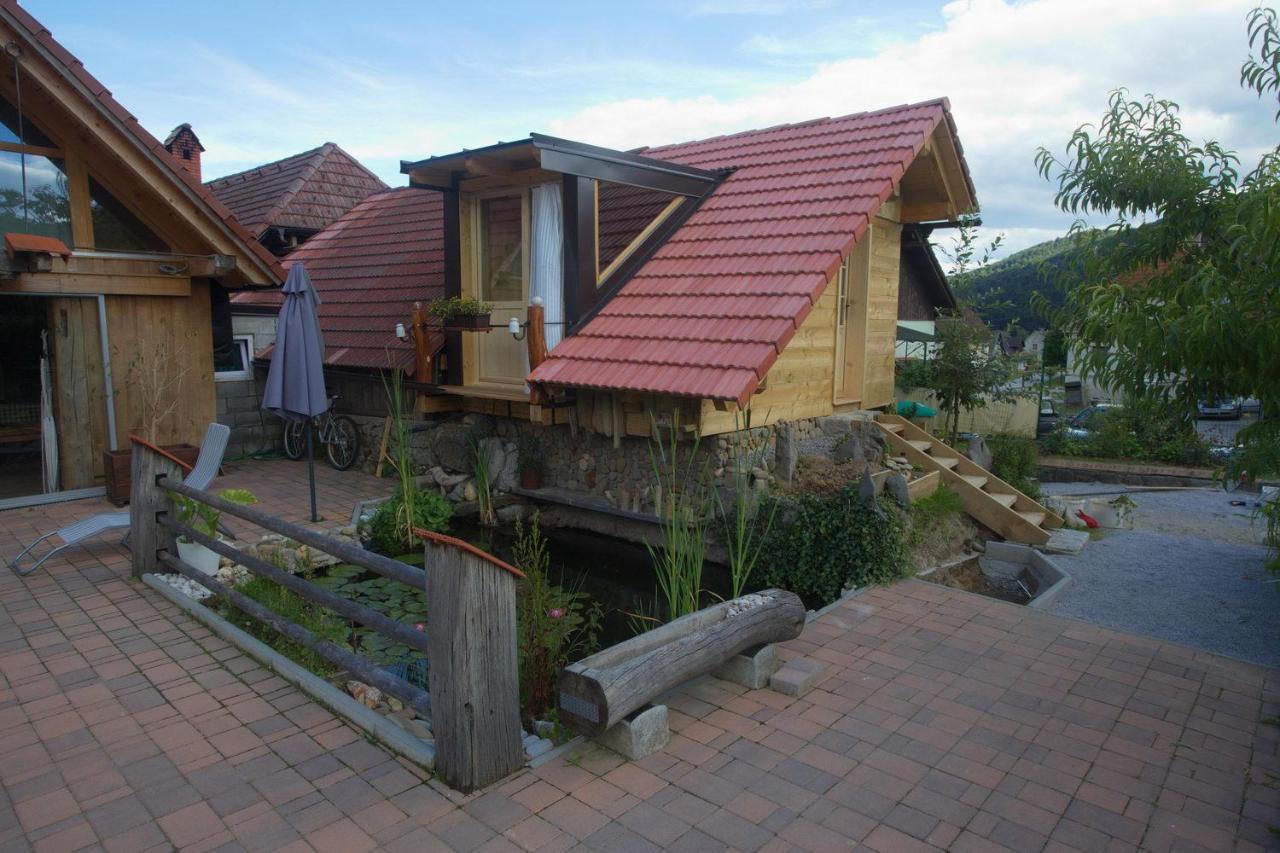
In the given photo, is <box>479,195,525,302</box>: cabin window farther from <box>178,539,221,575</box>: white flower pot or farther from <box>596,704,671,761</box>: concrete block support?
<box>596,704,671,761</box>: concrete block support

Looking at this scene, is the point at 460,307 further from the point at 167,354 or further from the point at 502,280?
the point at 167,354

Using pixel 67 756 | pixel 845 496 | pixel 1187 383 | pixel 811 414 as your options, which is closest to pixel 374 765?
pixel 67 756

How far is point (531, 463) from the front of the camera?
8.91 metres

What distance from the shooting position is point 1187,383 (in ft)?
15.6

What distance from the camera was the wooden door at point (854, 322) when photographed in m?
→ 9.26

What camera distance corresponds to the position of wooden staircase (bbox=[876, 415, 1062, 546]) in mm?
8047

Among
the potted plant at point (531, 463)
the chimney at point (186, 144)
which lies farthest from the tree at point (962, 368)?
the chimney at point (186, 144)

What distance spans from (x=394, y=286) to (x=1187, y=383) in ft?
30.9

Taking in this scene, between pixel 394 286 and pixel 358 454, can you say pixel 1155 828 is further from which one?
pixel 394 286

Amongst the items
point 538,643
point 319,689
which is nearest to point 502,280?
point 538,643

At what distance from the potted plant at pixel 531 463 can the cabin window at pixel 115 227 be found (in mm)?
4562

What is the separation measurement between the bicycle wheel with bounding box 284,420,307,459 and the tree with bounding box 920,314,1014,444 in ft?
28.8

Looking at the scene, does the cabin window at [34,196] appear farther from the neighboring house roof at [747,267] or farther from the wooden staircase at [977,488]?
the wooden staircase at [977,488]

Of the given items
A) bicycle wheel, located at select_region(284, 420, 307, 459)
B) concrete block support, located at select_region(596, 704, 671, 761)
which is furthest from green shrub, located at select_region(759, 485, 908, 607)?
bicycle wheel, located at select_region(284, 420, 307, 459)
